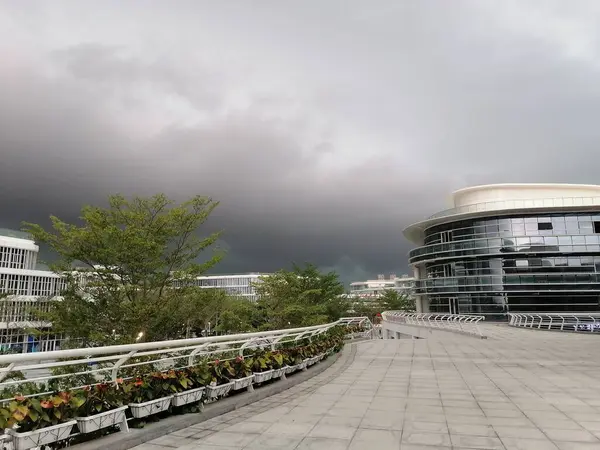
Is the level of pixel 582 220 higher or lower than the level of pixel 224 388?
higher

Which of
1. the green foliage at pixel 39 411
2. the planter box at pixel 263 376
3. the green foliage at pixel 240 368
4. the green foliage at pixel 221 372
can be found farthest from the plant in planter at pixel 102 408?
the planter box at pixel 263 376

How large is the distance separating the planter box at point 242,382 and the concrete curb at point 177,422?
0.45 feet

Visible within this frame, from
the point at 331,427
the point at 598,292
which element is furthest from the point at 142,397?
the point at 598,292

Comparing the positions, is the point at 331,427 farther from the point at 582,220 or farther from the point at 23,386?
the point at 582,220

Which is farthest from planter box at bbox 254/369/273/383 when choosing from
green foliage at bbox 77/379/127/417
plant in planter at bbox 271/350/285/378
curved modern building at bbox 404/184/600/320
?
curved modern building at bbox 404/184/600/320

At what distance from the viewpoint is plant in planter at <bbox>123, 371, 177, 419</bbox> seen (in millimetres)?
4750

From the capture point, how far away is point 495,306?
4491cm

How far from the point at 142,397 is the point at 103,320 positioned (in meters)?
8.92

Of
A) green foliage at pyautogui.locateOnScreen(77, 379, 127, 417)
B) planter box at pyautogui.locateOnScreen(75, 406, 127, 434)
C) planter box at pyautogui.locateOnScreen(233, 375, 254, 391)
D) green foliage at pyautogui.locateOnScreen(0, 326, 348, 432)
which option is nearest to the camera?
green foliage at pyautogui.locateOnScreen(0, 326, 348, 432)

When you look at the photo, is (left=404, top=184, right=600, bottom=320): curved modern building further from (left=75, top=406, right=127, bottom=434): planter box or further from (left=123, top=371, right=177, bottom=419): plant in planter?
(left=75, top=406, right=127, bottom=434): planter box

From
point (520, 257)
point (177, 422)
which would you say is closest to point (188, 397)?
point (177, 422)

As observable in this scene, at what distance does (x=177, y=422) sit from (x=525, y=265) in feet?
157

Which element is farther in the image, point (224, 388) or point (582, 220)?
point (582, 220)

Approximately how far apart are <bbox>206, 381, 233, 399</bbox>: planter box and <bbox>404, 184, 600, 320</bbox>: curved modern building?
147ft
